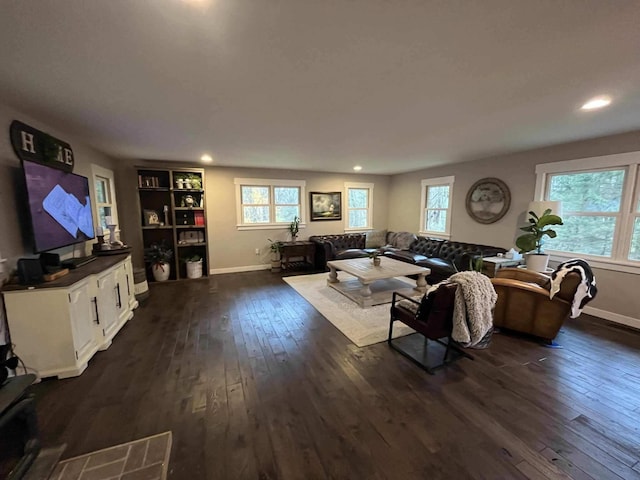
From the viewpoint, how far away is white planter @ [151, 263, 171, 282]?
17.1 feet

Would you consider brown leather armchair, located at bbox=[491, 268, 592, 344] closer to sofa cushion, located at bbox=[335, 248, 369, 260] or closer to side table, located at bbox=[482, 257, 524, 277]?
side table, located at bbox=[482, 257, 524, 277]

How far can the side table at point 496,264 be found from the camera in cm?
411

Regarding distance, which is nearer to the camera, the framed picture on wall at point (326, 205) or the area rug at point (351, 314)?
the area rug at point (351, 314)

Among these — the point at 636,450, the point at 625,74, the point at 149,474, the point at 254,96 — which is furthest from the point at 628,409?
the point at 254,96

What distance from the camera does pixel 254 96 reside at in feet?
7.31

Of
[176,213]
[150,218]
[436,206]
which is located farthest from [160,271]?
[436,206]

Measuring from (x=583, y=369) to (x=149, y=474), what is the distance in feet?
11.9

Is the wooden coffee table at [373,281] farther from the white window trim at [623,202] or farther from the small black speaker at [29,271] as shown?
the small black speaker at [29,271]

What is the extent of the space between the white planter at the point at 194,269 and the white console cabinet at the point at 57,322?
2827mm

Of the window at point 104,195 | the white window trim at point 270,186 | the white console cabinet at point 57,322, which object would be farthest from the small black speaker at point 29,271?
the white window trim at point 270,186

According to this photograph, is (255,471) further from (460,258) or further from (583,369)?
(460,258)

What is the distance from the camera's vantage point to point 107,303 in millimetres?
2941

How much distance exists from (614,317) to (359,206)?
5262 millimetres

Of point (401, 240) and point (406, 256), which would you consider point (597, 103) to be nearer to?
point (406, 256)
